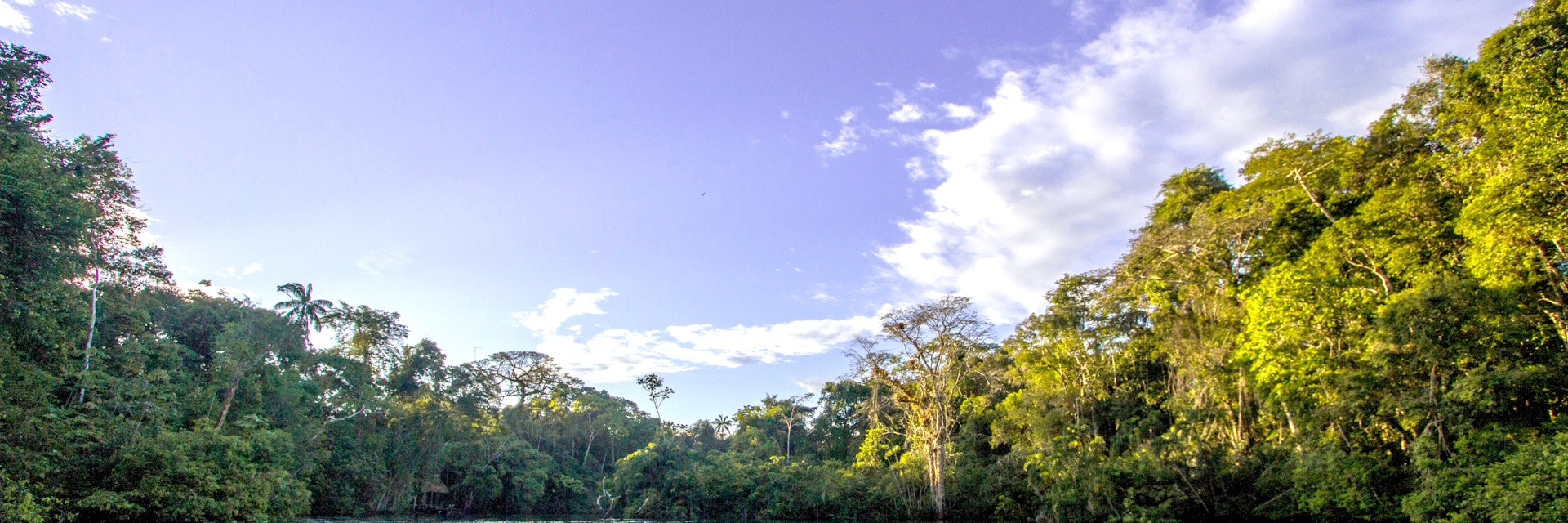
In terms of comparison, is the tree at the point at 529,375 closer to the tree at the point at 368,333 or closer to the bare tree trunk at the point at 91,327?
the tree at the point at 368,333

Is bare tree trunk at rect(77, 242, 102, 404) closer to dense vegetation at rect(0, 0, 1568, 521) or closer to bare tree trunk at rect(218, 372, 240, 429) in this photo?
dense vegetation at rect(0, 0, 1568, 521)

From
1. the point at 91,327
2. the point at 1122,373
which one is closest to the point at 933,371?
the point at 1122,373

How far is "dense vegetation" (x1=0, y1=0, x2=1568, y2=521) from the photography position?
13234 mm

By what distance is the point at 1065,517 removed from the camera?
20219 mm

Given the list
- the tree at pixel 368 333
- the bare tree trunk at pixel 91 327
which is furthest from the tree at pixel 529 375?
the bare tree trunk at pixel 91 327

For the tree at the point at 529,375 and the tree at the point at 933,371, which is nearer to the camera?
the tree at the point at 933,371

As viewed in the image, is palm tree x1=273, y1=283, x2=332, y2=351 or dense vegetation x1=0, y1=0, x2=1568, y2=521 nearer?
dense vegetation x1=0, y1=0, x2=1568, y2=521

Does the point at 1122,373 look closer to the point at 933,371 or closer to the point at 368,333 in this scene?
the point at 933,371

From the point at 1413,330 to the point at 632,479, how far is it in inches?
1246

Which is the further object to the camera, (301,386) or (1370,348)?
(301,386)

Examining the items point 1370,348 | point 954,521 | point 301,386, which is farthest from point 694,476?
point 1370,348

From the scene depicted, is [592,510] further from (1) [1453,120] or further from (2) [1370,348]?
Answer: (1) [1453,120]

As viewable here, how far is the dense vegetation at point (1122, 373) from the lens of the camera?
13.2m

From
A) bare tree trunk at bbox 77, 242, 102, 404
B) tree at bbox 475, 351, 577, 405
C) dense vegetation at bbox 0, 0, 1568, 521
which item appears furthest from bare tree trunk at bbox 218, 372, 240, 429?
tree at bbox 475, 351, 577, 405
